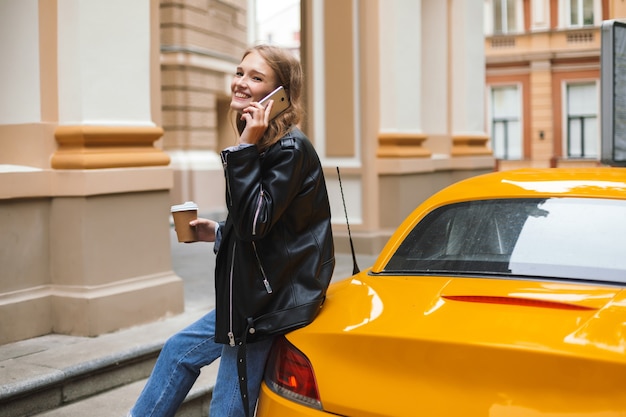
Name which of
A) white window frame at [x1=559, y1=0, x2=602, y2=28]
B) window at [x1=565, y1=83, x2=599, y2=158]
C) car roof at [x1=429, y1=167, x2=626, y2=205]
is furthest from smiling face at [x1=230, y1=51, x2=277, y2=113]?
white window frame at [x1=559, y1=0, x2=602, y2=28]

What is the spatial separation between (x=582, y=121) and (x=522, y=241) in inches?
1123

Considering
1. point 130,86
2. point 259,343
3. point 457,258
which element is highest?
point 130,86

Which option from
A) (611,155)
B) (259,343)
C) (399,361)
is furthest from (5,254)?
(611,155)

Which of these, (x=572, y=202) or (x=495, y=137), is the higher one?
(x=495, y=137)

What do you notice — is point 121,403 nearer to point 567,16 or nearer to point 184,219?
point 184,219

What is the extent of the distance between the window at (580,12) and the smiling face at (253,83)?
29460 mm

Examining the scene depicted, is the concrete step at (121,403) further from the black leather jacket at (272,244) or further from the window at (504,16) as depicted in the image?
the window at (504,16)

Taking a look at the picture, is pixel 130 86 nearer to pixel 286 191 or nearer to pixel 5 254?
pixel 5 254

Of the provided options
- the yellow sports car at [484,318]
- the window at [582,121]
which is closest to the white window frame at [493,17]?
the window at [582,121]

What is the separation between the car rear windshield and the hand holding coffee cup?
88 centimetres

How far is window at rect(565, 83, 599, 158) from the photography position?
2956 centimetres

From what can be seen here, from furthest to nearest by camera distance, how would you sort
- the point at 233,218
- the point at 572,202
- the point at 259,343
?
the point at 572,202, the point at 259,343, the point at 233,218

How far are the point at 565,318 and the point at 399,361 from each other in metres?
0.55

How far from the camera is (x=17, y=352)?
503 centimetres
